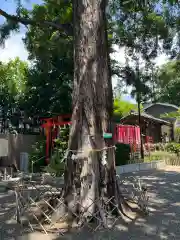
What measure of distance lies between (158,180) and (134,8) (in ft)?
21.2

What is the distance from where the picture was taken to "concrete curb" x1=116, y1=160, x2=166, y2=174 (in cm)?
1312

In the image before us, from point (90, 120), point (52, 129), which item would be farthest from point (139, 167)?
point (90, 120)

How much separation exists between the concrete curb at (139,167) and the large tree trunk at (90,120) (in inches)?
282

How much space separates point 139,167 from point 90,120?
29.3 ft

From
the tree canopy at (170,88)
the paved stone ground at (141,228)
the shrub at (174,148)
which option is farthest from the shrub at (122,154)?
the tree canopy at (170,88)

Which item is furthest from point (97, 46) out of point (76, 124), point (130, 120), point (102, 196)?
point (130, 120)

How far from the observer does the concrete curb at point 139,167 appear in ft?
43.0

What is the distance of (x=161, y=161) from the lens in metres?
15.9

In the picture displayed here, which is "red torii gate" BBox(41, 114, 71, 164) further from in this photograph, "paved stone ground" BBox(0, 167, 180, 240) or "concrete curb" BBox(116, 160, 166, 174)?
"paved stone ground" BBox(0, 167, 180, 240)

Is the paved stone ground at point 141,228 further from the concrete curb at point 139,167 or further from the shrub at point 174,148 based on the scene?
the shrub at point 174,148

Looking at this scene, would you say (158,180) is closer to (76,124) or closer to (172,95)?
(76,124)

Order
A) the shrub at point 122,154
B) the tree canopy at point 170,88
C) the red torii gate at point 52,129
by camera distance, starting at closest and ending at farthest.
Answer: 1. the red torii gate at point 52,129
2. the shrub at point 122,154
3. the tree canopy at point 170,88

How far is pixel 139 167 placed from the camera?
1416 cm

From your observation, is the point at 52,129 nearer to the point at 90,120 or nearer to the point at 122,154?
the point at 122,154
